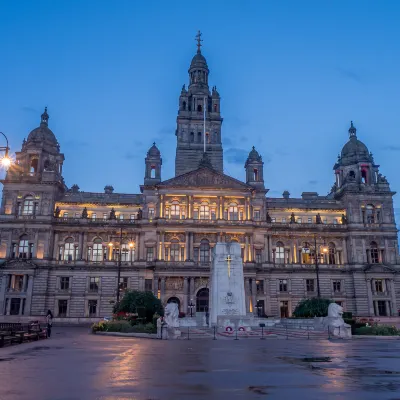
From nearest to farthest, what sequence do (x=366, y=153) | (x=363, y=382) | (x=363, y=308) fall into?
(x=363, y=382) < (x=363, y=308) < (x=366, y=153)

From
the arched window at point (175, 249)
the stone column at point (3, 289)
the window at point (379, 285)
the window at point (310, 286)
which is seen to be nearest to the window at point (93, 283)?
the stone column at point (3, 289)

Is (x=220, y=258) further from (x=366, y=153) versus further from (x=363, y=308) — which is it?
(x=366, y=153)

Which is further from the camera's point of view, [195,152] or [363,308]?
[195,152]

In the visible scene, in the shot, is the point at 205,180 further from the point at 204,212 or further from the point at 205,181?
the point at 204,212

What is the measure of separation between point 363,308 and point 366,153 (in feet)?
91.4

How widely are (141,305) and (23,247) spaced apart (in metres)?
32.4

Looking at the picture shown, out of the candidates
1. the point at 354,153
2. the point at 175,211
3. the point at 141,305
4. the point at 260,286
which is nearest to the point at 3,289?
the point at 175,211

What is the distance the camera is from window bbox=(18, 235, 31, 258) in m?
66.5

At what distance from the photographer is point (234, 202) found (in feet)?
231

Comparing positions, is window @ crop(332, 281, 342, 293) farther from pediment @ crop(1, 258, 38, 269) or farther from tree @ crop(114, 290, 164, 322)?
pediment @ crop(1, 258, 38, 269)

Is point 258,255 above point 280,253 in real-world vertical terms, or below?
below

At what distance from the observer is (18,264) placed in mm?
64312

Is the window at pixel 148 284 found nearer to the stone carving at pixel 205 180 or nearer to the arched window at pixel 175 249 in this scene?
the arched window at pixel 175 249

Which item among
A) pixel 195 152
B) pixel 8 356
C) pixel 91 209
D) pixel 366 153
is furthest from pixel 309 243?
pixel 8 356
